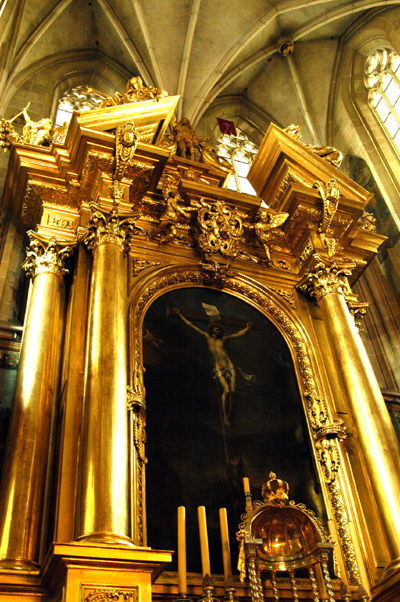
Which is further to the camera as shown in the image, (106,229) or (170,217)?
(170,217)

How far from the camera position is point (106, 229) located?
773cm

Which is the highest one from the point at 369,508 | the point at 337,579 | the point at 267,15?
the point at 267,15

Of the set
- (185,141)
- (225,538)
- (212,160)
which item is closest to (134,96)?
(185,141)

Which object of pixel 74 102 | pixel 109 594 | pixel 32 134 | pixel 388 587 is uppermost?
pixel 74 102

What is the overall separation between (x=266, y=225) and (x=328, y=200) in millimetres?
1018

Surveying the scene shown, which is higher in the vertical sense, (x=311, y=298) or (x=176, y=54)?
(x=176, y=54)

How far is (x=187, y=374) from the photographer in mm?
7605

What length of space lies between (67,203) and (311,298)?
3.83 metres

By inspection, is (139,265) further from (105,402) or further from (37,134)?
(105,402)

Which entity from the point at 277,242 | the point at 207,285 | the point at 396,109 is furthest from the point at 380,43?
the point at 207,285

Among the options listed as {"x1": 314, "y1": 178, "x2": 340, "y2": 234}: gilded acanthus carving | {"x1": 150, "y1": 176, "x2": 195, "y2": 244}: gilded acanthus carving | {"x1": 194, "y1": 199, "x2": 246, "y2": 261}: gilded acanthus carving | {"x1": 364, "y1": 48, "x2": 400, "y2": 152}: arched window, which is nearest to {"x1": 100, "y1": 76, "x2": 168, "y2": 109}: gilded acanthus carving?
{"x1": 150, "y1": 176, "x2": 195, "y2": 244}: gilded acanthus carving

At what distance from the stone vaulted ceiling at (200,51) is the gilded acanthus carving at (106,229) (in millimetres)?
5149

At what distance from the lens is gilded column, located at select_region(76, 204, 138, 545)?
533 cm

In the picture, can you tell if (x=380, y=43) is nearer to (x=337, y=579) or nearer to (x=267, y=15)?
(x=267, y=15)
